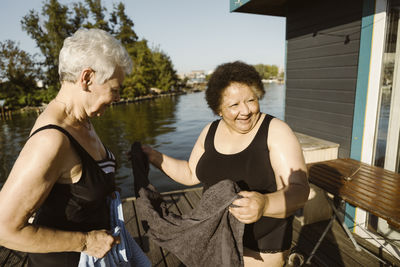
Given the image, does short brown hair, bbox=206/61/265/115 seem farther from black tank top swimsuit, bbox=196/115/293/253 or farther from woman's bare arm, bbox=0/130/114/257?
woman's bare arm, bbox=0/130/114/257

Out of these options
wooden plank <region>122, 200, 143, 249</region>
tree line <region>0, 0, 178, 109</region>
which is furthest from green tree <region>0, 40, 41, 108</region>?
wooden plank <region>122, 200, 143, 249</region>

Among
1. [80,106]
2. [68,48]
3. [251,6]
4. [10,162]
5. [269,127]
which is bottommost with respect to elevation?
[10,162]

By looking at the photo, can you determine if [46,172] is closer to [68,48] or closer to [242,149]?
[68,48]

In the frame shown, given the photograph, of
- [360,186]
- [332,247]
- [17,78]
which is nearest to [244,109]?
[360,186]

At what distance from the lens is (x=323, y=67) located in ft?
13.7

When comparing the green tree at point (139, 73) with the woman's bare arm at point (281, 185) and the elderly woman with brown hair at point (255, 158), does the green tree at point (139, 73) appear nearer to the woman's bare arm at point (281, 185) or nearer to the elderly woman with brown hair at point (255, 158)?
the elderly woman with brown hair at point (255, 158)

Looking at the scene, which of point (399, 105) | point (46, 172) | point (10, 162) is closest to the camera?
point (46, 172)

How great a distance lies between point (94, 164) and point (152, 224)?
0.51 meters

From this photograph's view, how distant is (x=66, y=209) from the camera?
121 cm

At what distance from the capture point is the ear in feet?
4.04

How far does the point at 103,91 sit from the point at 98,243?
32.5 inches

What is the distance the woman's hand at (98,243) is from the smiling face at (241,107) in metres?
1.05

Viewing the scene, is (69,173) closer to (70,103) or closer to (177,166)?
(70,103)

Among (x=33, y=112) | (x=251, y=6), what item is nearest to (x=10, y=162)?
(x=251, y=6)
